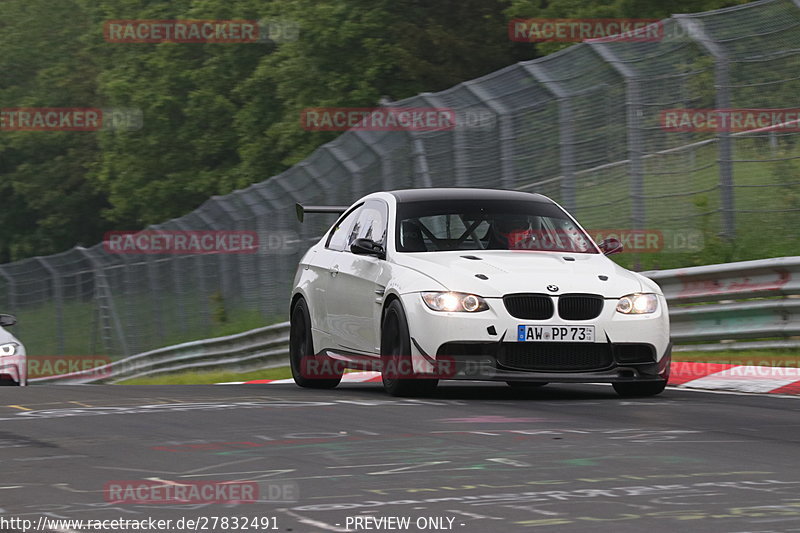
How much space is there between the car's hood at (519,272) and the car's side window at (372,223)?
0.70m

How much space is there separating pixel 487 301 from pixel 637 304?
1058 millimetres

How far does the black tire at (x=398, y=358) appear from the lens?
35.4ft

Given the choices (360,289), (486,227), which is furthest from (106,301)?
(486,227)

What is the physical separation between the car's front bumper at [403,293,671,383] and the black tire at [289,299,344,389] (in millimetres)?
2387

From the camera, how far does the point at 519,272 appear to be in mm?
10742

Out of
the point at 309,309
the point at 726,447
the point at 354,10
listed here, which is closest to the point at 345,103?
the point at 354,10

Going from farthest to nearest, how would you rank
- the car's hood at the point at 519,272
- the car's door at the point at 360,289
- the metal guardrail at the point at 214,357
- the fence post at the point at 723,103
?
the metal guardrail at the point at 214,357
the fence post at the point at 723,103
the car's door at the point at 360,289
the car's hood at the point at 519,272

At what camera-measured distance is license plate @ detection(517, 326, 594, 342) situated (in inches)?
412

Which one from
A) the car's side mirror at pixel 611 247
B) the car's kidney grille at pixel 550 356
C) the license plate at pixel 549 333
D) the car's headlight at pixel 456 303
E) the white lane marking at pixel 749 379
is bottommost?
the white lane marking at pixel 749 379

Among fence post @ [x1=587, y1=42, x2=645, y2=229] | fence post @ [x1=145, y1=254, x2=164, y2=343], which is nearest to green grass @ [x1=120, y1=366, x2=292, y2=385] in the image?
fence post @ [x1=145, y1=254, x2=164, y2=343]

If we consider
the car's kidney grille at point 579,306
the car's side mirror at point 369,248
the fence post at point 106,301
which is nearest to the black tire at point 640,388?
the car's kidney grille at point 579,306

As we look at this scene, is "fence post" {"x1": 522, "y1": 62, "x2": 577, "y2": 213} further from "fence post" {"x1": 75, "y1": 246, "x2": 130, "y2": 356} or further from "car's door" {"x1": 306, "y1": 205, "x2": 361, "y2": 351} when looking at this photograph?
"fence post" {"x1": 75, "y1": 246, "x2": 130, "y2": 356}

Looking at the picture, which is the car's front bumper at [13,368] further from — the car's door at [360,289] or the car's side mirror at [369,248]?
the car's side mirror at [369,248]

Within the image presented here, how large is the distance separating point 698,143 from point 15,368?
7.08m
